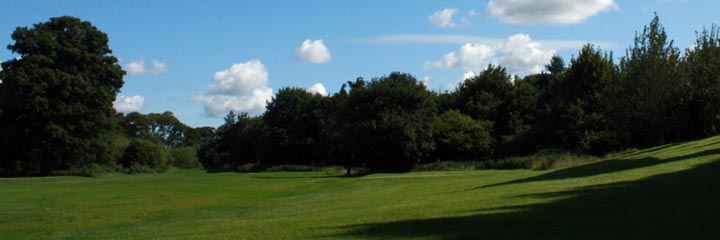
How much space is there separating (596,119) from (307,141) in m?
40.8

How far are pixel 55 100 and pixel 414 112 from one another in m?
36.7

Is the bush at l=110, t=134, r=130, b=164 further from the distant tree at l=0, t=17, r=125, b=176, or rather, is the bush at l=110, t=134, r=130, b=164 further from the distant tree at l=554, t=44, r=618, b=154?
the distant tree at l=554, t=44, r=618, b=154

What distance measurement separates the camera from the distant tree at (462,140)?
77125 millimetres

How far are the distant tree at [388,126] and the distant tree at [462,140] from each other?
304 centimetres

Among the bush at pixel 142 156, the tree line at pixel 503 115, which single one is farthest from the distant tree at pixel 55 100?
the tree line at pixel 503 115

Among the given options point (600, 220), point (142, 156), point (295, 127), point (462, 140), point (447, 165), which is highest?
point (295, 127)

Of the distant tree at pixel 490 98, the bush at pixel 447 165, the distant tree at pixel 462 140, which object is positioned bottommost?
the bush at pixel 447 165

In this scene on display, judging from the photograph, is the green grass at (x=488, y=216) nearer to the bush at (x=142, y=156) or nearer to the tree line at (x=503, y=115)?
the tree line at (x=503, y=115)

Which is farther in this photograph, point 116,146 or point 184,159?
point 184,159

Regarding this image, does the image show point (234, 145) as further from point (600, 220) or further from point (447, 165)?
point (600, 220)

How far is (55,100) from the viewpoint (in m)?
68.2

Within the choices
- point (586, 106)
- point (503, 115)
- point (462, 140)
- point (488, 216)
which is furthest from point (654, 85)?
point (488, 216)

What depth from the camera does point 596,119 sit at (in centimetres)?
6819

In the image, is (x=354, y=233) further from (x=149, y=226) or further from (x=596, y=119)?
(x=596, y=119)
